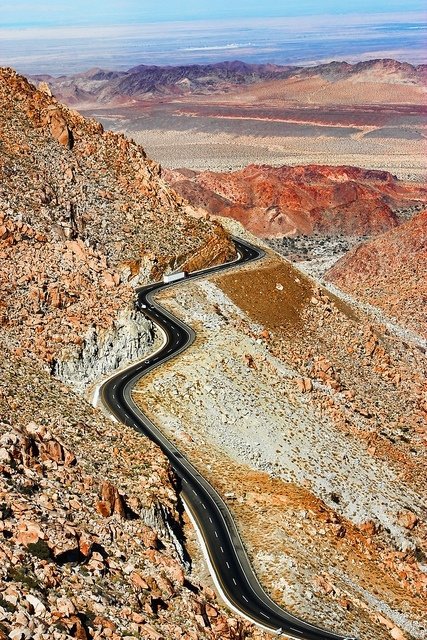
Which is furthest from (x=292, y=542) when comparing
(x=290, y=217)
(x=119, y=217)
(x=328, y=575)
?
(x=290, y=217)

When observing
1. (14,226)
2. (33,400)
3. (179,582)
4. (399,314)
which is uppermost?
(14,226)

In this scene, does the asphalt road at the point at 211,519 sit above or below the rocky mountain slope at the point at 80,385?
below

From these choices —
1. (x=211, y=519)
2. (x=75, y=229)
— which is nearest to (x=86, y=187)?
(x=75, y=229)

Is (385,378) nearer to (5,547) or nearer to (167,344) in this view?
(167,344)

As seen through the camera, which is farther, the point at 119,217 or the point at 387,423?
the point at 119,217

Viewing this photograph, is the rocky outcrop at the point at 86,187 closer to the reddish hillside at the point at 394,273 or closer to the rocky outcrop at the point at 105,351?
the rocky outcrop at the point at 105,351

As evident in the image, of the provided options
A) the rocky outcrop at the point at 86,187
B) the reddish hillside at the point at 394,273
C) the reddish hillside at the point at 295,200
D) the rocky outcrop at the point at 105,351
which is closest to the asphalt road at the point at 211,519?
the rocky outcrop at the point at 105,351

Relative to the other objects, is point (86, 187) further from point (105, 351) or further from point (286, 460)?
point (286, 460)
